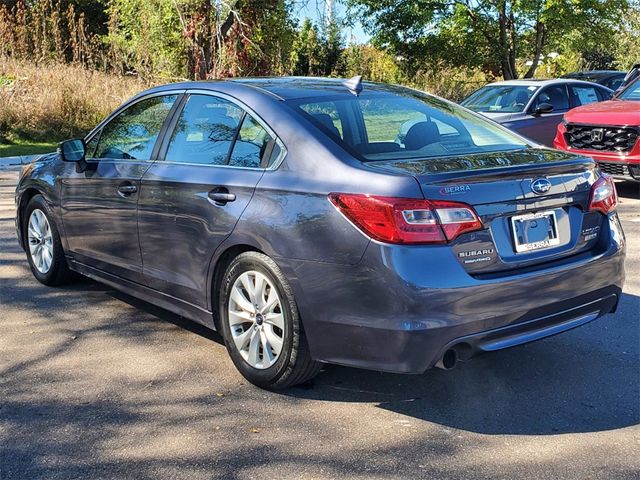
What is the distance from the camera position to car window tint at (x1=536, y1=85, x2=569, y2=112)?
494 inches

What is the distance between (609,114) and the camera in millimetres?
10086

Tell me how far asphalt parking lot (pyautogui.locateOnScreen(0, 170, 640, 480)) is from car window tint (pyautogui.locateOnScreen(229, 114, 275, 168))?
1.19 metres

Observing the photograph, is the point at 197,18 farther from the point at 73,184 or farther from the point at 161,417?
the point at 161,417

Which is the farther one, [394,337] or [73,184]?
[73,184]

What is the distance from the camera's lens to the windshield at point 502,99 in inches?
491

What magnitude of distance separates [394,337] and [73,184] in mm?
3012

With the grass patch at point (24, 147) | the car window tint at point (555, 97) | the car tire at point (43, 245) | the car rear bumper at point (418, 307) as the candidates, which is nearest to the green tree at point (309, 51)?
the grass patch at point (24, 147)

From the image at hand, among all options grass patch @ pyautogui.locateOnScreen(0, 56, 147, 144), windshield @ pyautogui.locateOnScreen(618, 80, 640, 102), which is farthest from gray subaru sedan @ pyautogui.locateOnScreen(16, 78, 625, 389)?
grass patch @ pyautogui.locateOnScreen(0, 56, 147, 144)

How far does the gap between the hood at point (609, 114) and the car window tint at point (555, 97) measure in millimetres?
1771

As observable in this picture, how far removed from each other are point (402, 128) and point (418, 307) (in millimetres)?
1368

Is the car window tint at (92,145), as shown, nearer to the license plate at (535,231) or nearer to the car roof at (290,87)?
the car roof at (290,87)

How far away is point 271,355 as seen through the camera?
3.99 meters

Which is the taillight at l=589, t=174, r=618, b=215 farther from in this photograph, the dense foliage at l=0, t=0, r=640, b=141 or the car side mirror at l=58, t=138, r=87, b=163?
the dense foliage at l=0, t=0, r=640, b=141

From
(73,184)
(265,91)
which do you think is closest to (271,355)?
(265,91)
